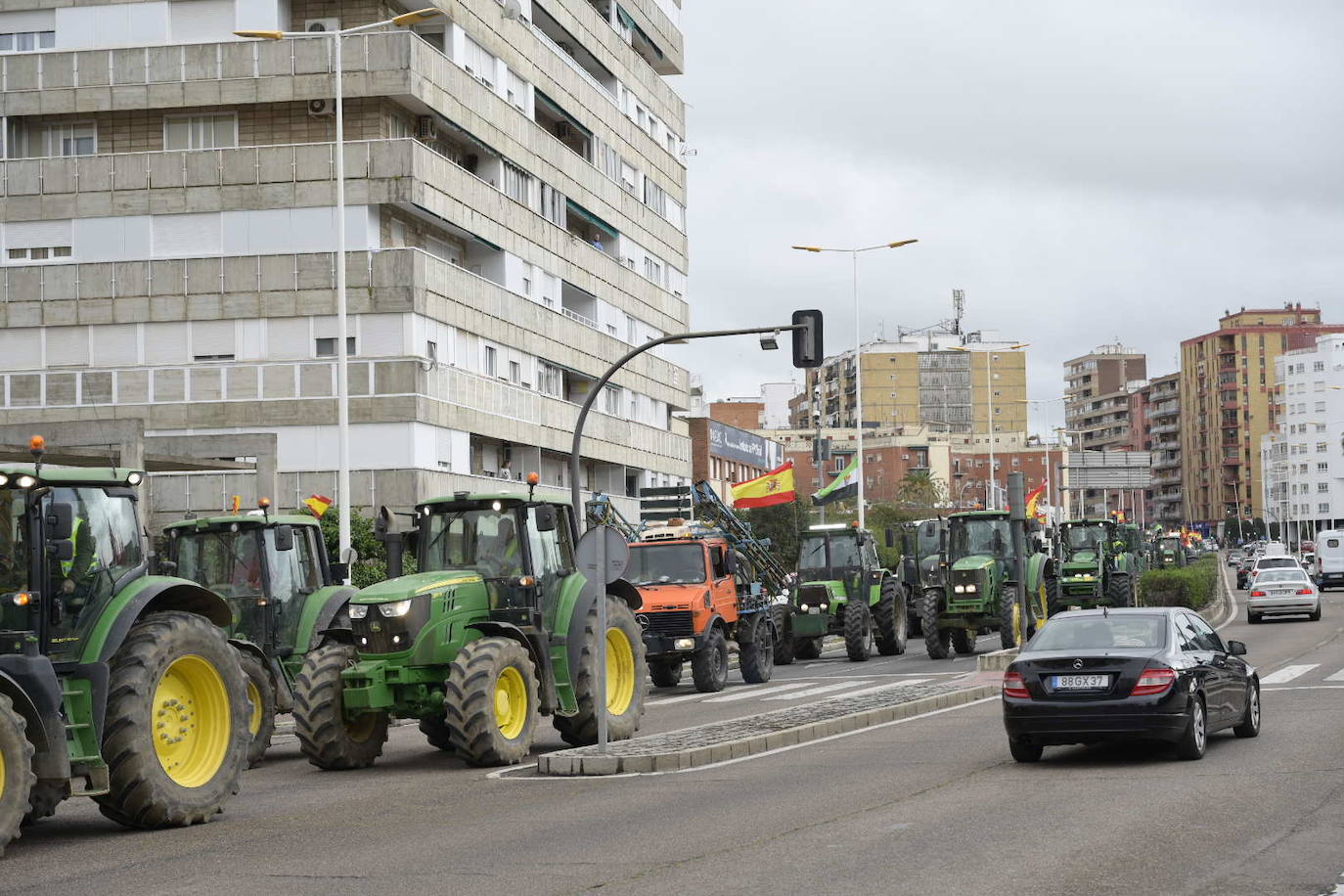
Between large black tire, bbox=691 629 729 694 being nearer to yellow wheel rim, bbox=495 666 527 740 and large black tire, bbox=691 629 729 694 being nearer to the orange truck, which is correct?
the orange truck

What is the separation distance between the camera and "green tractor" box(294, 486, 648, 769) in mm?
17109

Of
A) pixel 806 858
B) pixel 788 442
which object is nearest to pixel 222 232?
pixel 806 858

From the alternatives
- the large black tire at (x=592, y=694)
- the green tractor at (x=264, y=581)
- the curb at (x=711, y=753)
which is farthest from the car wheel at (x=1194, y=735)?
the green tractor at (x=264, y=581)

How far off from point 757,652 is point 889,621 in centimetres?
836

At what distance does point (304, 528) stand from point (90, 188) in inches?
1042

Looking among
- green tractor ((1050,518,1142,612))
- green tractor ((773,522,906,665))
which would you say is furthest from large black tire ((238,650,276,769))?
green tractor ((1050,518,1142,612))

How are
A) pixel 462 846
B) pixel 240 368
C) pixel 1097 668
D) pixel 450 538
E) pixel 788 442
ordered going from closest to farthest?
pixel 462 846, pixel 1097 668, pixel 450 538, pixel 240 368, pixel 788 442

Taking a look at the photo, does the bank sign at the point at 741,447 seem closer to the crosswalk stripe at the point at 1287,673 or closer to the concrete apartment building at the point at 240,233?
the concrete apartment building at the point at 240,233

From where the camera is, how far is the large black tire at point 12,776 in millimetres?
11312

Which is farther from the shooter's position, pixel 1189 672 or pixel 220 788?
pixel 1189 672

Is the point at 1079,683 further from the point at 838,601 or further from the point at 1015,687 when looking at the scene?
the point at 838,601

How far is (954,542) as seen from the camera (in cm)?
3703

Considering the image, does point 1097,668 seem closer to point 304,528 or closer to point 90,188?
point 304,528

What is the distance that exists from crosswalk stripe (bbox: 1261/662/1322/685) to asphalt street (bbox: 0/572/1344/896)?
7.88 meters
